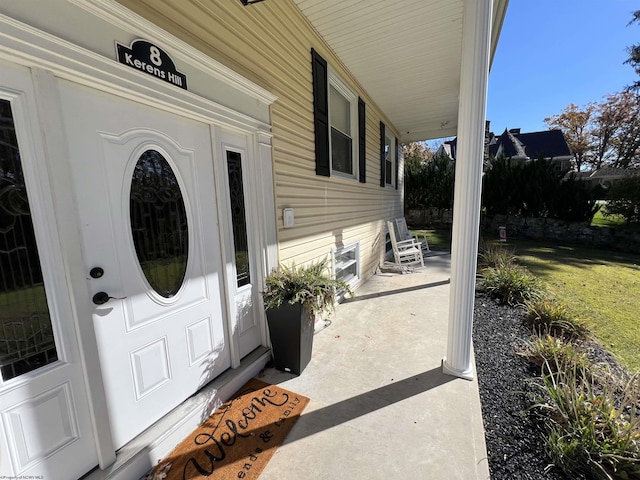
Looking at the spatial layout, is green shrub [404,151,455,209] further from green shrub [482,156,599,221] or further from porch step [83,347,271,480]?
porch step [83,347,271,480]

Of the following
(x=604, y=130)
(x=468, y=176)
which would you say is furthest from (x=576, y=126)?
(x=468, y=176)

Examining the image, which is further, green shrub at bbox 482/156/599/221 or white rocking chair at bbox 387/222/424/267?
green shrub at bbox 482/156/599/221

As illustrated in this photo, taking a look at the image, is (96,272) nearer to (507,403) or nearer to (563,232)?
(507,403)

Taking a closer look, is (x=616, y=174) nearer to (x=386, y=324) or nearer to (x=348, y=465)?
Result: (x=386, y=324)

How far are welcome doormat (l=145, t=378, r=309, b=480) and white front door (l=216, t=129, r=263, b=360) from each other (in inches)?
16.8

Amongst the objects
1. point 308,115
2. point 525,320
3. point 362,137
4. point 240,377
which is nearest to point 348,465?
point 240,377

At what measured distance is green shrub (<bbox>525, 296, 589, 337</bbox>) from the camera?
2.85 meters

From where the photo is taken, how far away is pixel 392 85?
189 inches

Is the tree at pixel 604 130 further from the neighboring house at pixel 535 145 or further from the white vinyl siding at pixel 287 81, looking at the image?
the white vinyl siding at pixel 287 81

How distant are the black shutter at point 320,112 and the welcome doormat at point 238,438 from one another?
8.20 feet

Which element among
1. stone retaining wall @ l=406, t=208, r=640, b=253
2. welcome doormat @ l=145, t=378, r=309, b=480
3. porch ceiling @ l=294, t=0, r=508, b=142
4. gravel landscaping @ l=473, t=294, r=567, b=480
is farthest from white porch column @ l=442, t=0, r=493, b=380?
stone retaining wall @ l=406, t=208, r=640, b=253

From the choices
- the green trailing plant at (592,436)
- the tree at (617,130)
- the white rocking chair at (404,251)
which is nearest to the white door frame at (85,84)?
the green trailing plant at (592,436)

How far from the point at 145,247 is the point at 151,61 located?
1063mm

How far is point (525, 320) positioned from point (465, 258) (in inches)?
73.9
